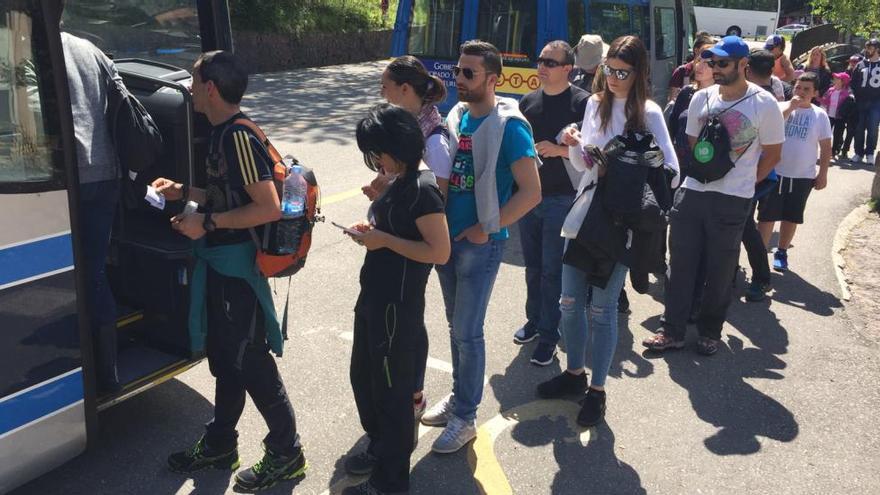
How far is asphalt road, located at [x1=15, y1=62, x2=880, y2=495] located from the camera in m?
3.44

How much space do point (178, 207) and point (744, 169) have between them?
3.09m

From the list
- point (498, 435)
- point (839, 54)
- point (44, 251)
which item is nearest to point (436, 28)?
point (498, 435)

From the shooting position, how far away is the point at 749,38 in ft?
165

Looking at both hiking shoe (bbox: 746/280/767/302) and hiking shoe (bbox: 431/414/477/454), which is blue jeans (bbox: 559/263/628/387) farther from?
hiking shoe (bbox: 746/280/767/302)

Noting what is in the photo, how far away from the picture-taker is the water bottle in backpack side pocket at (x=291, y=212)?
3.00 metres

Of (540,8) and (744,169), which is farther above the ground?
(540,8)

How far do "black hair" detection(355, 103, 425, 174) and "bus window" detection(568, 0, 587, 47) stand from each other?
6.25 metres

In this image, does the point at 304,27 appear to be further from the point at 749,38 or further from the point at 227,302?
the point at 749,38

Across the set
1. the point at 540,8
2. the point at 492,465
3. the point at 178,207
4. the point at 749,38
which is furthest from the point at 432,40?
the point at 749,38

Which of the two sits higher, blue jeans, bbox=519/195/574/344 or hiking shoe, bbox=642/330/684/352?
blue jeans, bbox=519/195/574/344

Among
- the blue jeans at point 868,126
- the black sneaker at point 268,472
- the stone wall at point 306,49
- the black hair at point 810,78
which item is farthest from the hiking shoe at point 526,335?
the stone wall at point 306,49

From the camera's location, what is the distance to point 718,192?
177 inches

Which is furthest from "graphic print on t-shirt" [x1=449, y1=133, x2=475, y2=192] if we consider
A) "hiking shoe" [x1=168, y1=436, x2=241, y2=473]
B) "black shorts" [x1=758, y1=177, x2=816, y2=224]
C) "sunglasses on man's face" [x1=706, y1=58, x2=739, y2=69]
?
"black shorts" [x1=758, y1=177, x2=816, y2=224]

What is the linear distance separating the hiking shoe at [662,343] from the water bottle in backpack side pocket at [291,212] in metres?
2.62
